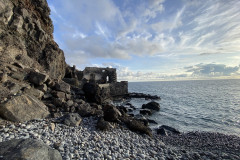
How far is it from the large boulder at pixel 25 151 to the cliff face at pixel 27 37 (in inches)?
267

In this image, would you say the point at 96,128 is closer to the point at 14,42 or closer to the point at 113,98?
the point at 14,42

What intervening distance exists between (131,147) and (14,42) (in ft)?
39.0

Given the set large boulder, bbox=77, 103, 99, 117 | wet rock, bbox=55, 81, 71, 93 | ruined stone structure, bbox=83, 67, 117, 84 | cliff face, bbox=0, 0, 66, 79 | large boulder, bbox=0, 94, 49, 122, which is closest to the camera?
large boulder, bbox=0, 94, 49, 122

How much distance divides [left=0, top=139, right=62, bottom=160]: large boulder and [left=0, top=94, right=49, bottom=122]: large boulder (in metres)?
2.65

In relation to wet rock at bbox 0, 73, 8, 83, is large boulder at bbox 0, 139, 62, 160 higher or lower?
lower

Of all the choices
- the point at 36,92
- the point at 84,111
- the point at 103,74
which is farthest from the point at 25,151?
the point at 103,74

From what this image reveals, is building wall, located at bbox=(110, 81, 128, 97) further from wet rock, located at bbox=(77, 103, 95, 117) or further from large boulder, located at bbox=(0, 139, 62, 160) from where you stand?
large boulder, located at bbox=(0, 139, 62, 160)

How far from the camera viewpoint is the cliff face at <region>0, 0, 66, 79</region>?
9.42 m

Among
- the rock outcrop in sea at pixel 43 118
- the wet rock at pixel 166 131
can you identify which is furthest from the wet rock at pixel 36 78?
the wet rock at pixel 166 131

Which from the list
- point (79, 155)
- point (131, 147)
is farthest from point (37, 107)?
point (131, 147)

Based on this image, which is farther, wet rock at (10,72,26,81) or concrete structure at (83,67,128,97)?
concrete structure at (83,67,128,97)

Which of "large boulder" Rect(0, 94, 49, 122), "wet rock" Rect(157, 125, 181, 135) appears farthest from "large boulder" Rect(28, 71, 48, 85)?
"wet rock" Rect(157, 125, 181, 135)

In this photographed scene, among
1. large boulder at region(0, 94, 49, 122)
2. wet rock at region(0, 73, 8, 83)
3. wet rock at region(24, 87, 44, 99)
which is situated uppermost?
wet rock at region(0, 73, 8, 83)

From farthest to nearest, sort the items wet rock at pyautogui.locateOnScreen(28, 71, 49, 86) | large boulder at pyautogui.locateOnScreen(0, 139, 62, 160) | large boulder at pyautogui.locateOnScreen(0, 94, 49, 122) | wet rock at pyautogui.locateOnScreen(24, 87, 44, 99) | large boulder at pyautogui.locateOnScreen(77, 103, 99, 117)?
large boulder at pyautogui.locateOnScreen(77, 103, 99, 117) < wet rock at pyautogui.locateOnScreen(28, 71, 49, 86) < wet rock at pyautogui.locateOnScreen(24, 87, 44, 99) < large boulder at pyautogui.locateOnScreen(0, 94, 49, 122) < large boulder at pyautogui.locateOnScreen(0, 139, 62, 160)
